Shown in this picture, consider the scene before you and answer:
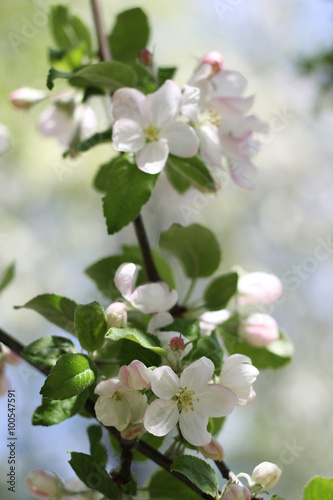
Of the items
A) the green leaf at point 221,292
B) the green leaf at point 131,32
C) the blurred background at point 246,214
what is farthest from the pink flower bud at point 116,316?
the blurred background at point 246,214

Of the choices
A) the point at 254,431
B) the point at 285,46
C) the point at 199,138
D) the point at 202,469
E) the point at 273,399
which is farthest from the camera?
the point at 285,46

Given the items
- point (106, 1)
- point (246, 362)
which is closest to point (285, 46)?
point (106, 1)

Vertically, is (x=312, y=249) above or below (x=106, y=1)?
below

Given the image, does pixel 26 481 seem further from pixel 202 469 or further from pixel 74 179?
pixel 74 179

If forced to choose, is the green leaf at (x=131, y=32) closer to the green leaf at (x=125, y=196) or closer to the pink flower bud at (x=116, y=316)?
the green leaf at (x=125, y=196)

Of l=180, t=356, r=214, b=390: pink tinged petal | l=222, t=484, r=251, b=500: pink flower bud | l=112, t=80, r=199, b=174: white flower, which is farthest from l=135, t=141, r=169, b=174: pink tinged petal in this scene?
l=222, t=484, r=251, b=500: pink flower bud

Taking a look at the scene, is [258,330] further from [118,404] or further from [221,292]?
[118,404]

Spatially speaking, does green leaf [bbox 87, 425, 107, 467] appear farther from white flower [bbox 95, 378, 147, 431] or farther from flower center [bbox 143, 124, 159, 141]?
flower center [bbox 143, 124, 159, 141]
